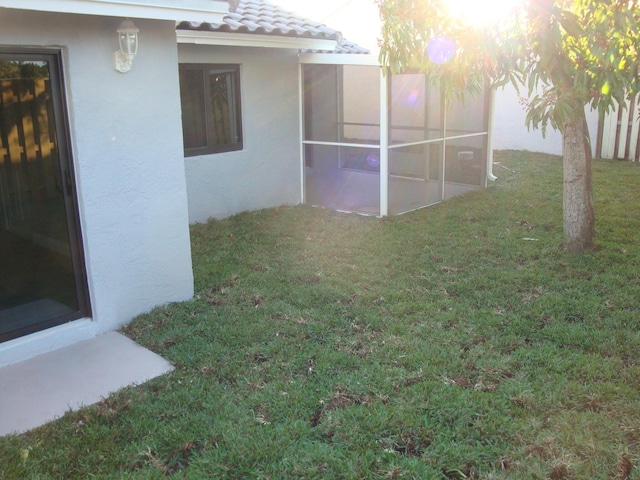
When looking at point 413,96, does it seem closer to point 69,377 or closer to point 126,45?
point 126,45

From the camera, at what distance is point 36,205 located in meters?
4.75

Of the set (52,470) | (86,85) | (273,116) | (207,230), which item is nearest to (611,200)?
(273,116)

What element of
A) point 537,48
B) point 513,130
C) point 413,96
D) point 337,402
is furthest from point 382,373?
point 513,130

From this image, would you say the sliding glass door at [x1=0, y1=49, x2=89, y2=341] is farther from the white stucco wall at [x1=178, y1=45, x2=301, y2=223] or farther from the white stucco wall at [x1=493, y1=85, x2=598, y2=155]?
the white stucco wall at [x1=493, y1=85, x2=598, y2=155]

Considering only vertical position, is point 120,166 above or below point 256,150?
above

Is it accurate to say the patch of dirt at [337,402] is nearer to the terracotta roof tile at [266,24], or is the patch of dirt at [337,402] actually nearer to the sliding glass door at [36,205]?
the sliding glass door at [36,205]

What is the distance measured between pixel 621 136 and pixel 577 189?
899 cm

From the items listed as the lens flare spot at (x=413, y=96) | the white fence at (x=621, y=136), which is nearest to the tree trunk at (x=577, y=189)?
the lens flare spot at (x=413, y=96)

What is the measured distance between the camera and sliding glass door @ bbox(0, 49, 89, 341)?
4523 millimetres

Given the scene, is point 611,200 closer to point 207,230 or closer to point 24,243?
point 207,230


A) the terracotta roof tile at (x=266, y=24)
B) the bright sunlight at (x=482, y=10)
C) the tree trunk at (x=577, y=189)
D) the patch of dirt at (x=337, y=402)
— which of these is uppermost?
the terracotta roof tile at (x=266, y=24)

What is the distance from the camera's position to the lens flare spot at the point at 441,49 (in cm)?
539

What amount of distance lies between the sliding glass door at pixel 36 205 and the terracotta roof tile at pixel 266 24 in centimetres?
314

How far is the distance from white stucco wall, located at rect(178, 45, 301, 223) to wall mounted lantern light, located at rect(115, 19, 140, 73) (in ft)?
11.8
